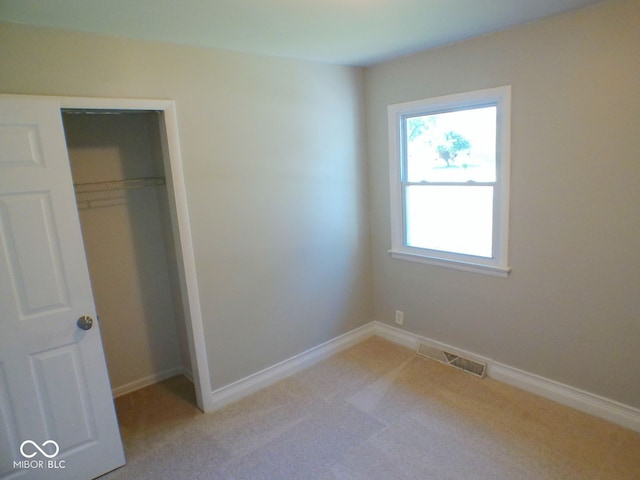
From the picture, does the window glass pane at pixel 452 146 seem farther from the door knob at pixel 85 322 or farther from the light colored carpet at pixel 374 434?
the door knob at pixel 85 322

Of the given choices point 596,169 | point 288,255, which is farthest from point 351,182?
point 596,169

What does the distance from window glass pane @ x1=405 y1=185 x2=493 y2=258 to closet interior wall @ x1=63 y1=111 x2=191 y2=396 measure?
79.7 inches

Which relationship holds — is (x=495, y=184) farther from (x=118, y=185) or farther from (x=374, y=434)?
(x=118, y=185)

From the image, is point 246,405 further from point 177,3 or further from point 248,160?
point 177,3

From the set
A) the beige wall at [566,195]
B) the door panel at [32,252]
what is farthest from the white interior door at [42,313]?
the beige wall at [566,195]

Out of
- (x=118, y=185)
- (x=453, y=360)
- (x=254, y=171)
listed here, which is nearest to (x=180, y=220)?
(x=254, y=171)

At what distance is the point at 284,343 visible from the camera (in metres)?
3.21

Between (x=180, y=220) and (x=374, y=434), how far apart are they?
1844mm

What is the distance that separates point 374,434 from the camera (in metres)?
2.50

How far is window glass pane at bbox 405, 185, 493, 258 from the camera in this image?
2928 mm

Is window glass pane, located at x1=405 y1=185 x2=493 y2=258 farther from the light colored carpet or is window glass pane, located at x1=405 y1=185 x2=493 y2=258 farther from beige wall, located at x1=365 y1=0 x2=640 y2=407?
the light colored carpet

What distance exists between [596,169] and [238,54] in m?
2.37

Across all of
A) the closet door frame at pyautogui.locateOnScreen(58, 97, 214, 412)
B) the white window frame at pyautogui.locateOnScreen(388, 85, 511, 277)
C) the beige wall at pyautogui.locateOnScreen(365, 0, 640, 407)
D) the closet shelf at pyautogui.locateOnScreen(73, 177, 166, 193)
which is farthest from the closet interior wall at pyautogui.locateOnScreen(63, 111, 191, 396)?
the beige wall at pyautogui.locateOnScreen(365, 0, 640, 407)

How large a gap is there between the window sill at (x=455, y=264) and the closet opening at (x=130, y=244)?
1856mm
